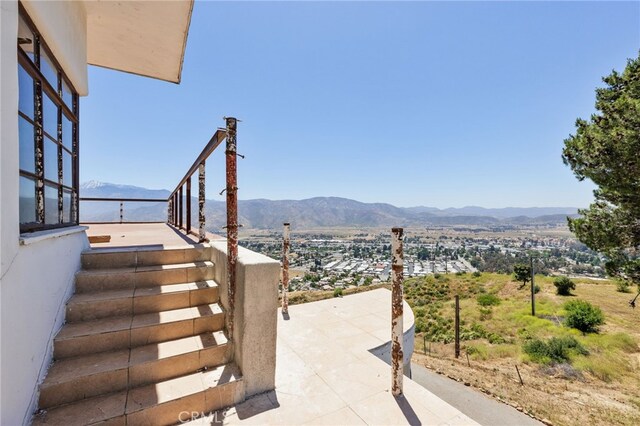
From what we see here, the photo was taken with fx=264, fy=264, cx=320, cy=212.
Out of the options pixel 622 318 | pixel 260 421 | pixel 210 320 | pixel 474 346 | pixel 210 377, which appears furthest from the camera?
pixel 622 318

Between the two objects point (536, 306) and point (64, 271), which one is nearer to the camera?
point (64, 271)

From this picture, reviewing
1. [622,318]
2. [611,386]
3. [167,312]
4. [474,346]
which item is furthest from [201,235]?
[622,318]

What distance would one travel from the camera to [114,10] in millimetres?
3707

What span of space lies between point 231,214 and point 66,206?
2.25 metres

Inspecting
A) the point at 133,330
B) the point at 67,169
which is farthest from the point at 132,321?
the point at 67,169

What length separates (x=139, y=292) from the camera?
2812 mm

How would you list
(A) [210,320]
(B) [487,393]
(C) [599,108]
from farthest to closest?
(C) [599,108] < (B) [487,393] < (A) [210,320]

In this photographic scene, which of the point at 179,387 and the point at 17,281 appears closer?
the point at 17,281

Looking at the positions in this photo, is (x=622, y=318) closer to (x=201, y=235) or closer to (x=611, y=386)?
(x=611, y=386)

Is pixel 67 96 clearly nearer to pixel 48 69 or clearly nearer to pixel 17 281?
pixel 48 69

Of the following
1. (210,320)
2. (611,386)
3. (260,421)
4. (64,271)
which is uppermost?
(64,271)

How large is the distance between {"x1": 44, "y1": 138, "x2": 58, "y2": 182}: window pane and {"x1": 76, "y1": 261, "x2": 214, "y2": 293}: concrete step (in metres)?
1.03

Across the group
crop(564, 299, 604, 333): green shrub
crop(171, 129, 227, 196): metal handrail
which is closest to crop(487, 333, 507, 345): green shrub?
crop(564, 299, 604, 333): green shrub

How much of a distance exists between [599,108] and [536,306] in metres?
17.9
